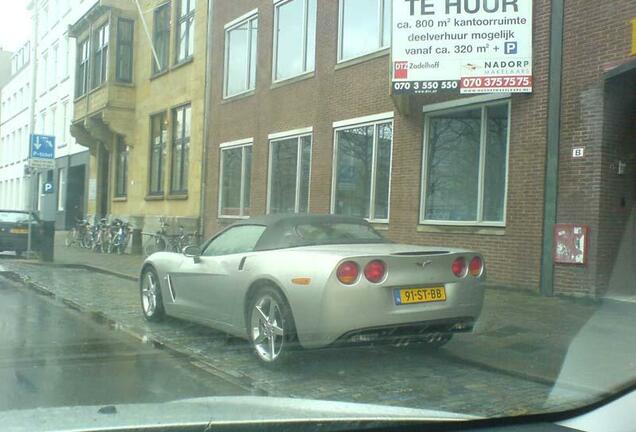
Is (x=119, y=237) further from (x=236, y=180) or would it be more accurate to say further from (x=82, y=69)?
(x=82, y=69)

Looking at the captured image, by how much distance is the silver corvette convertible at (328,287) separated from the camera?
5.65 m

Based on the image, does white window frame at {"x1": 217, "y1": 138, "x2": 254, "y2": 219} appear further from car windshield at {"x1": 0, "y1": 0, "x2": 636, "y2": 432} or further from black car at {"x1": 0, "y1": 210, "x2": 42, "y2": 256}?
black car at {"x1": 0, "y1": 210, "x2": 42, "y2": 256}

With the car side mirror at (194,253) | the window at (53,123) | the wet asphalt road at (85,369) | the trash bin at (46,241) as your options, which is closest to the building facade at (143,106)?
the trash bin at (46,241)

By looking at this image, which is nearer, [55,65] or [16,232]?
[16,232]

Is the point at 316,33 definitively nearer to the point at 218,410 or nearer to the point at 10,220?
the point at 10,220

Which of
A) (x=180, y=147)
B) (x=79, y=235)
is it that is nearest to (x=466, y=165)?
(x=180, y=147)

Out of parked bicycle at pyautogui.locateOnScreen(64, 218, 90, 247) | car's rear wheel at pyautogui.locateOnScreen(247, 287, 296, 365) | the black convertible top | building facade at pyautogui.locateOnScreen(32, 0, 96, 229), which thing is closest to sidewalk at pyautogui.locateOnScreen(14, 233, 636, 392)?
the black convertible top

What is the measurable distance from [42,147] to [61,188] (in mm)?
17150

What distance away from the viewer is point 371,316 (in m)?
5.68

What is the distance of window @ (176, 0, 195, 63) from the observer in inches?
875

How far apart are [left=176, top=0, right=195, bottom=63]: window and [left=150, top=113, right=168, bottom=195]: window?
2.40m

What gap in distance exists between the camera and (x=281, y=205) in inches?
683

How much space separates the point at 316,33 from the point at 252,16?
144 inches

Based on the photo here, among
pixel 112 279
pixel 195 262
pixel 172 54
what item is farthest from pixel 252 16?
pixel 195 262
